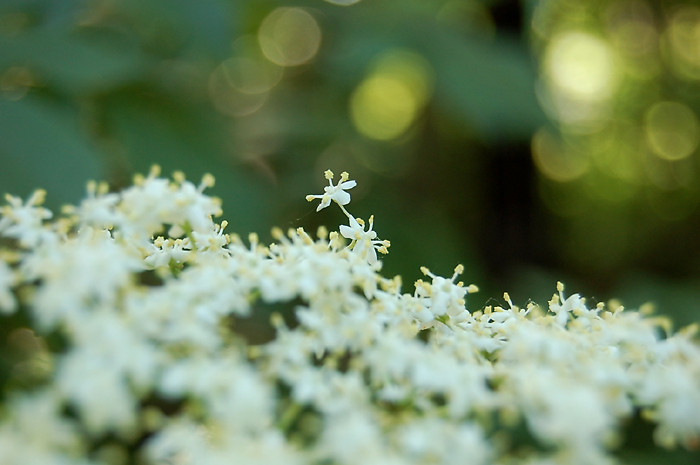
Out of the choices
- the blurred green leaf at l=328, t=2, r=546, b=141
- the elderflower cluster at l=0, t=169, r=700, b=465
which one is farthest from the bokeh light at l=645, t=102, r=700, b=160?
the elderflower cluster at l=0, t=169, r=700, b=465

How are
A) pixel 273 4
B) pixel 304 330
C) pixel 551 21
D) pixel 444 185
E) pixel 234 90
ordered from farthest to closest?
pixel 234 90
pixel 551 21
pixel 444 185
pixel 273 4
pixel 304 330

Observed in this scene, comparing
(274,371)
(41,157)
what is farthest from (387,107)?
(274,371)

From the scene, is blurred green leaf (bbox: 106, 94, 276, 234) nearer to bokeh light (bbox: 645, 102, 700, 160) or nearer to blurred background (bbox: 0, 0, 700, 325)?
blurred background (bbox: 0, 0, 700, 325)

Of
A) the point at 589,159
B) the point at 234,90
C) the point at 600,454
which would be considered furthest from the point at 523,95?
the point at 589,159

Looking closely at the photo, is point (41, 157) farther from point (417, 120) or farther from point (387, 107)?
point (387, 107)

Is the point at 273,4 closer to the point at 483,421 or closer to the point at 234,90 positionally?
the point at 483,421

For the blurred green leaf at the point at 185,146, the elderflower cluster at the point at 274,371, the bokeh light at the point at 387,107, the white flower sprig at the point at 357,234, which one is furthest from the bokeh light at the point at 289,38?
the elderflower cluster at the point at 274,371

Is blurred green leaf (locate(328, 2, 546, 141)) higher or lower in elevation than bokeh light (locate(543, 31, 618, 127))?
lower
